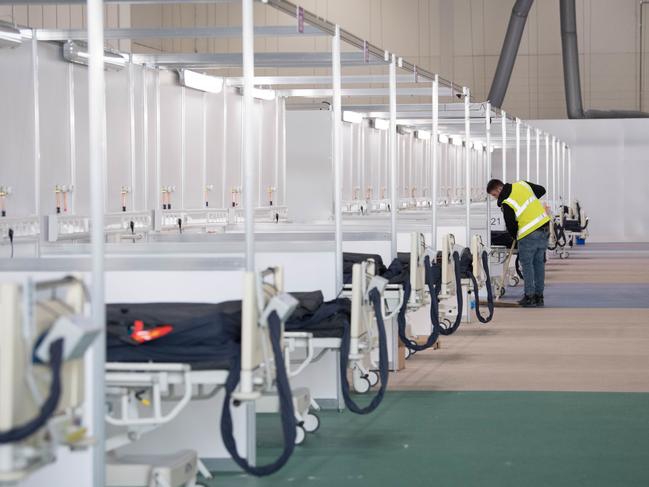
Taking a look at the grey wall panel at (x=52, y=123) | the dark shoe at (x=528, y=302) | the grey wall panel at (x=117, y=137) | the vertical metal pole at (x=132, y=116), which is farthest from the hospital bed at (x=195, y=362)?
the dark shoe at (x=528, y=302)

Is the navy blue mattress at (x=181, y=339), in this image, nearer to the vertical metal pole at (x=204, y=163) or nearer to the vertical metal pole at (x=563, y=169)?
the vertical metal pole at (x=204, y=163)

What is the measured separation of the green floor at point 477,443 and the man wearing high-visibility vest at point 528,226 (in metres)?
5.67

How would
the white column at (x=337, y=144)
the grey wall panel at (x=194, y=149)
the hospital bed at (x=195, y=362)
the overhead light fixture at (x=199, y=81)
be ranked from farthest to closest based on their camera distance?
the grey wall panel at (x=194, y=149)
the overhead light fixture at (x=199, y=81)
the white column at (x=337, y=144)
the hospital bed at (x=195, y=362)

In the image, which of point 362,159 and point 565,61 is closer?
point 362,159

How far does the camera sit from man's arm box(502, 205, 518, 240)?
13.5 m

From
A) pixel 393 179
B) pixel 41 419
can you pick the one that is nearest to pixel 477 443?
pixel 393 179

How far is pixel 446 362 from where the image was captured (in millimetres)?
9570

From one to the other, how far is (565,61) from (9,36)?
1852 cm

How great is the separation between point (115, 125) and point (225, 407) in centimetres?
592

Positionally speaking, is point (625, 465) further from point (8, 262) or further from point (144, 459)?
point (8, 262)

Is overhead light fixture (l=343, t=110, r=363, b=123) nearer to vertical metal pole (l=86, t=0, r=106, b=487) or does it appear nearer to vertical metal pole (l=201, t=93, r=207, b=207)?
vertical metal pole (l=201, t=93, r=207, b=207)

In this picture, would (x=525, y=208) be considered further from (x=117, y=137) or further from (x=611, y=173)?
(x=611, y=173)

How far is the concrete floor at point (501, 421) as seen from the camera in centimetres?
575

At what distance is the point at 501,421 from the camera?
705 cm
